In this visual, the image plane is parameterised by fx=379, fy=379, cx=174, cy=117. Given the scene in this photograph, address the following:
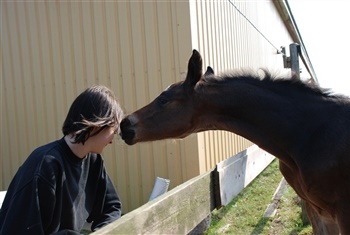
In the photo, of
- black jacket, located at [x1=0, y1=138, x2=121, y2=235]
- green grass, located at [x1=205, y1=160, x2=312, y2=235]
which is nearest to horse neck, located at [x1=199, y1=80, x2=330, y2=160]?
black jacket, located at [x1=0, y1=138, x2=121, y2=235]

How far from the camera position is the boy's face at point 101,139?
87.4 inches

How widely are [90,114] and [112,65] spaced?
143 inches

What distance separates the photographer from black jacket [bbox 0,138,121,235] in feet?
5.94

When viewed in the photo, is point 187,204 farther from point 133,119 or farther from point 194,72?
point 194,72

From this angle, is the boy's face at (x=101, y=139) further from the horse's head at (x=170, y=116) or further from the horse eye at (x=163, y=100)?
the horse eye at (x=163, y=100)

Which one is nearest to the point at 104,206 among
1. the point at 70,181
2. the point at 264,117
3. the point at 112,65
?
the point at 70,181

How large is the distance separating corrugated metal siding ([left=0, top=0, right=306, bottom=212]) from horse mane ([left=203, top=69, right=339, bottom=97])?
2.33m

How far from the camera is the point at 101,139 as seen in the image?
7.38 ft

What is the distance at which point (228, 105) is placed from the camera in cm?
284

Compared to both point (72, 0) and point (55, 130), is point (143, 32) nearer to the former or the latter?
point (72, 0)

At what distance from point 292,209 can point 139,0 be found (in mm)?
3823

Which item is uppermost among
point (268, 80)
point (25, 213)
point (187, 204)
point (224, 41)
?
point (224, 41)

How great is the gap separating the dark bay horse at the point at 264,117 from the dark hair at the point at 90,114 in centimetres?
59

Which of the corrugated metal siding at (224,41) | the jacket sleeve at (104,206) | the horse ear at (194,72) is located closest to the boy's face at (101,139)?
the jacket sleeve at (104,206)
